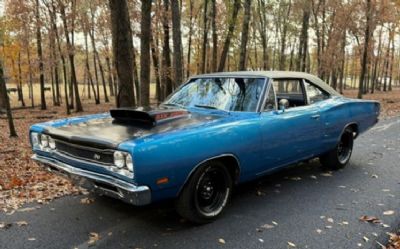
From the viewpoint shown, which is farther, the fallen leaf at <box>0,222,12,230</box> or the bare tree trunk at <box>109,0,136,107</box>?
the bare tree trunk at <box>109,0,136,107</box>

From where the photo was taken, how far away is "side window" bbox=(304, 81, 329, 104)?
18.8 feet

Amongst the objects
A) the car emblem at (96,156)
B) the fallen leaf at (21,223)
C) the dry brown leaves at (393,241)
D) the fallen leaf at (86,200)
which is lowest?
the dry brown leaves at (393,241)

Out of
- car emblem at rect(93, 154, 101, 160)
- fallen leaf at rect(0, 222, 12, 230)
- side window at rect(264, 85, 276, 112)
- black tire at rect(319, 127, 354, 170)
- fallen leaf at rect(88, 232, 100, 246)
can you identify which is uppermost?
side window at rect(264, 85, 276, 112)

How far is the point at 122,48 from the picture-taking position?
698cm

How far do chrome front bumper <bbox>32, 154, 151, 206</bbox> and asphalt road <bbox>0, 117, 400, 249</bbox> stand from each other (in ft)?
1.70

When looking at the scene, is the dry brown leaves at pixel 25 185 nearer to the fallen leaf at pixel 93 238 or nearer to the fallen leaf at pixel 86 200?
the fallen leaf at pixel 86 200

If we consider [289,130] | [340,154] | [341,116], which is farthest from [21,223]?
[340,154]

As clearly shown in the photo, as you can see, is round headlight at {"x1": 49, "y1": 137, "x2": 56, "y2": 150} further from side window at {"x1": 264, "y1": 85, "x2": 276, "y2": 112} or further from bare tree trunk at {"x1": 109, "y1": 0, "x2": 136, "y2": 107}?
bare tree trunk at {"x1": 109, "y1": 0, "x2": 136, "y2": 107}

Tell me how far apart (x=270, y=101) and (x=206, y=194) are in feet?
5.29

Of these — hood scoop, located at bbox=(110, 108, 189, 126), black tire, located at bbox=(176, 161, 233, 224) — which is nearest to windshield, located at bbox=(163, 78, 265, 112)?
hood scoop, located at bbox=(110, 108, 189, 126)

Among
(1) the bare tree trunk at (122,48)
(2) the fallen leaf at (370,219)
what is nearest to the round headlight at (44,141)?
(1) the bare tree trunk at (122,48)

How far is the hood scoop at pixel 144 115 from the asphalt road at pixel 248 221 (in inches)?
44.3

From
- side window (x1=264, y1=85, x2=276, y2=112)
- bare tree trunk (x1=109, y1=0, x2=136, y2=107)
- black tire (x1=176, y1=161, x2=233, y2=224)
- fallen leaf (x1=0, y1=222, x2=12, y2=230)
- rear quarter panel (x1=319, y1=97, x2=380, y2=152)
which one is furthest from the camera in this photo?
bare tree trunk (x1=109, y1=0, x2=136, y2=107)

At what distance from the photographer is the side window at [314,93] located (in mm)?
5723
